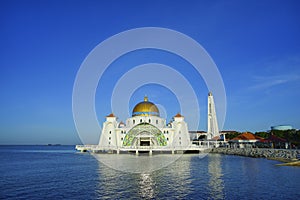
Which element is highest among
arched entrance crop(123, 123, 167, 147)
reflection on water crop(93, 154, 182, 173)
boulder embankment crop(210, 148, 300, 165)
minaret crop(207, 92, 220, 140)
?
minaret crop(207, 92, 220, 140)

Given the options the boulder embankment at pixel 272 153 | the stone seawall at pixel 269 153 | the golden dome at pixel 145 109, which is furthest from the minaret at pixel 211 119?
the stone seawall at pixel 269 153

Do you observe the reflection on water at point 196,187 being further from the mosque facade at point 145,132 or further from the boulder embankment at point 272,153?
the mosque facade at point 145,132

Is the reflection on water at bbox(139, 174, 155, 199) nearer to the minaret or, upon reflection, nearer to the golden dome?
the golden dome

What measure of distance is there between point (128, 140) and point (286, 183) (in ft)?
166

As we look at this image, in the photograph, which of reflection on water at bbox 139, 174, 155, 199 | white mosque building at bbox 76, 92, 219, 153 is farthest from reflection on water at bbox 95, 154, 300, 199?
white mosque building at bbox 76, 92, 219, 153

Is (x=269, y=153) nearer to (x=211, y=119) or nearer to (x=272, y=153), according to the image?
(x=272, y=153)

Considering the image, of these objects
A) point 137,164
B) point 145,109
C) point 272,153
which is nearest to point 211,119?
point 145,109

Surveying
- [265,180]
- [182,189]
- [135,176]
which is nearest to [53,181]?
[135,176]

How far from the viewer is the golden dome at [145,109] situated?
7269cm

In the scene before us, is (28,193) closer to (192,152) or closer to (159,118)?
(192,152)

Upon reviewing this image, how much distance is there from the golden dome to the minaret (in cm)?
2861

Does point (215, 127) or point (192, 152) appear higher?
point (215, 127)

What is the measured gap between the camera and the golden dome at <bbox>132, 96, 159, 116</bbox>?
72688 mm

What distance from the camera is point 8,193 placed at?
1900 centimetres
